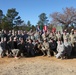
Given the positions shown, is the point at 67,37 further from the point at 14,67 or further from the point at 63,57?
the point at 14,67

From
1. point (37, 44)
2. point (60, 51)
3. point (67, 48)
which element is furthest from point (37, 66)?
point (37, 44)

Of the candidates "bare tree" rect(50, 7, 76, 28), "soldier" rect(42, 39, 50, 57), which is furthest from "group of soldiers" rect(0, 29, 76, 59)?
"bare tree" rect(50, 7, 76, 28)

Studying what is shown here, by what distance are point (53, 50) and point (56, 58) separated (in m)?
1.22

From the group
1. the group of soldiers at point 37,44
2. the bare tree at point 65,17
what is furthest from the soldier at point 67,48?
the bare tree at point 65,17

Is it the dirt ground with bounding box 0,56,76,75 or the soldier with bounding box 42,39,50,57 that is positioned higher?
the soldier with bounding box 42,39,50,57

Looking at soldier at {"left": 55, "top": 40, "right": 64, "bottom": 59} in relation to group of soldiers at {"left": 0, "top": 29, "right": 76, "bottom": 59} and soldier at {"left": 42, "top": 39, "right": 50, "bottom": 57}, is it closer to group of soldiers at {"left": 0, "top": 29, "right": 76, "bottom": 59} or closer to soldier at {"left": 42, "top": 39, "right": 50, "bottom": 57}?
group of soldiers at {"left": 0, "top": 29, "right": 76, "bottom": 59}

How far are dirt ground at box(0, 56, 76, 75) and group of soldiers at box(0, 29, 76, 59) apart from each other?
25.1 inches

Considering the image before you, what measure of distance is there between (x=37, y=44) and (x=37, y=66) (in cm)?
397

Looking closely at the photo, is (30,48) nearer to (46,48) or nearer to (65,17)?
(46,48)

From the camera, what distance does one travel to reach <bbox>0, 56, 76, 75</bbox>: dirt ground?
39.5 feet

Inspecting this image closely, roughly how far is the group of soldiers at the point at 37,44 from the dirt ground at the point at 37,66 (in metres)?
0.64

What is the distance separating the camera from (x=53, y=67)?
43.4 feet

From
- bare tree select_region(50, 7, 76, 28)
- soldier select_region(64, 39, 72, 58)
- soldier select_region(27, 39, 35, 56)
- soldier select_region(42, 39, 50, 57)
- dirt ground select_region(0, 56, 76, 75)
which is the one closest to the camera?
dirt ground select_region(0, 56, 76, 75)

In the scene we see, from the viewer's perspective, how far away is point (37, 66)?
13.5 metres
